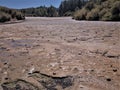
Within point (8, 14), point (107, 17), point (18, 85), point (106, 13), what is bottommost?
point (18, 85)

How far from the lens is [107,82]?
4.57 m

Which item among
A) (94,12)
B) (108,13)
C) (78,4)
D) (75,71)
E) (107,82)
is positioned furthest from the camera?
(78,4)

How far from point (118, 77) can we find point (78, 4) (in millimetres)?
97366

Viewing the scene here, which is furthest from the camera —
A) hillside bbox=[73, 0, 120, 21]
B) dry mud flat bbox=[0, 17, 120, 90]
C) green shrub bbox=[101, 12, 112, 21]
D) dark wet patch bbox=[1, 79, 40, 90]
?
green shrub bbox=[101, 12, 112, 21]

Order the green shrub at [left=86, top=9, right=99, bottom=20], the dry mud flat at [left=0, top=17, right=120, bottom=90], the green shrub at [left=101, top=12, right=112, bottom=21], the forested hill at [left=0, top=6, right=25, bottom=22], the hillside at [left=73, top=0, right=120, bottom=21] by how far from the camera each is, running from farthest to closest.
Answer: the green shrub at [left=86, top=9, right=99, bottom=20] → the forested hill at [left=0, top=6, right=25, bottom=22] → the green shrub at [left=101, top=12, right=112, bottom=21] → the hillside at [left=73, top=0, right=120, bottom=21] → the dry mud flat at [left=0, top=17, right=120, bottom=90]

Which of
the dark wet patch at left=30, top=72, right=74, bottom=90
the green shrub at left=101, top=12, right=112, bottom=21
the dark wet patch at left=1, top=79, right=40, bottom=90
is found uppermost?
the green shrub at left=101, top=12, right=112, bottom=21

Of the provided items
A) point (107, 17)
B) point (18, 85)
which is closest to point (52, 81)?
point (18, 85)

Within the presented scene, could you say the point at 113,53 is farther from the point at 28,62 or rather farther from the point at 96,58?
the point at 28,62

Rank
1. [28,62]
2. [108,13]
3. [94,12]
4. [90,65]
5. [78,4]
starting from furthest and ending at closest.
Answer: [78,4] → [94,12] → [108,13] → [28,62] → [90,65]

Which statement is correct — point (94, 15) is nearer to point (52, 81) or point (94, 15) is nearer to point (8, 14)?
point (8, 14)

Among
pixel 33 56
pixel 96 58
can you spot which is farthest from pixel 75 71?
pixel 33 56

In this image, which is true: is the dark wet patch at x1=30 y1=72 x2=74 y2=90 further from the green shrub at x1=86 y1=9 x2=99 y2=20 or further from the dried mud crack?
the green shrub at x1=86 y1=9 x2=99 y2=20

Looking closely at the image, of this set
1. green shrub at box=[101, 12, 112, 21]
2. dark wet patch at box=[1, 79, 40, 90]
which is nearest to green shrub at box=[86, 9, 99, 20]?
green shrub at box=[101, 12, 112, 21]

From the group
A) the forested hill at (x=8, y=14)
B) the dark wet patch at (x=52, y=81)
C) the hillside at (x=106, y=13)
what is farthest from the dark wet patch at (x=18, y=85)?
the forested hill at (x=8, y=14)
